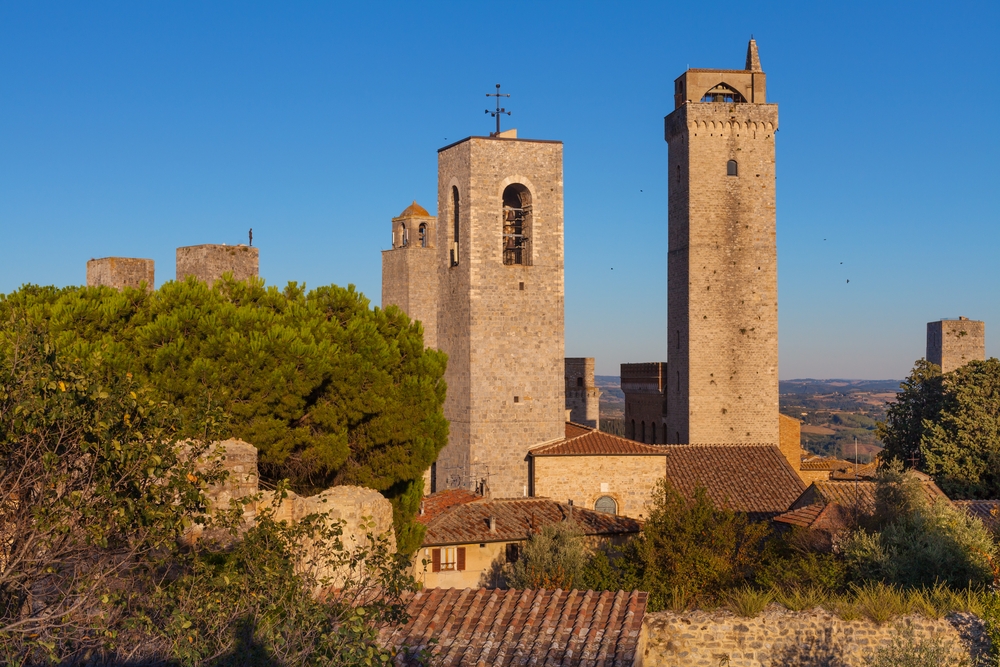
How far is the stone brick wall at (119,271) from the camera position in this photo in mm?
16734

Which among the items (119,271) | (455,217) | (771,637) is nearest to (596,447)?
(455,217)

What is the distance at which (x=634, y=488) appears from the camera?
23984 mm

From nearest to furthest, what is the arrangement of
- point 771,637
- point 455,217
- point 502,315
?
point 771,637 → point 502,315 → point 455,217

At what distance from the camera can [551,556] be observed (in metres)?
18.0

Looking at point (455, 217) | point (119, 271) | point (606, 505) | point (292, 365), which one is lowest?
point (606, 505)

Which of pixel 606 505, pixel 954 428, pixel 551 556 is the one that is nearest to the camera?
pixel 551 556

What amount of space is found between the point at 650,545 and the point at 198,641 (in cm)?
1168

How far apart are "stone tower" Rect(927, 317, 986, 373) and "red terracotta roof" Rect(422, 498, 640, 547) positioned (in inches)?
1117

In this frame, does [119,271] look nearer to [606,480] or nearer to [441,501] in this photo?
[441,501]

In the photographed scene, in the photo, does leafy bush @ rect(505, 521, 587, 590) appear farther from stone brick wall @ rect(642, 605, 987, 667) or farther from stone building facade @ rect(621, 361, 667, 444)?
stone building facade @ rect(621, 361, 667, 444)

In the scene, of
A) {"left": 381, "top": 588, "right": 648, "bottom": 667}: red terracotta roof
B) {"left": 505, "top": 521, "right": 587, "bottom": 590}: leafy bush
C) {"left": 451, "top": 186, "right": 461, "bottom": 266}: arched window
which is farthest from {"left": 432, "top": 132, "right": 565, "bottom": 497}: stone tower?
{"left": 381, "top": 588, "right": 648, "bottom": 667}: red terracotta roof

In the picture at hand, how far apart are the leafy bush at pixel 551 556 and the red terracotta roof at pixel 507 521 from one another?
0.64 m

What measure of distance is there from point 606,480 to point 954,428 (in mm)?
10951

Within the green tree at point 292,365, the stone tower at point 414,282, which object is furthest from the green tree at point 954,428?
the green tree at point 292,365
